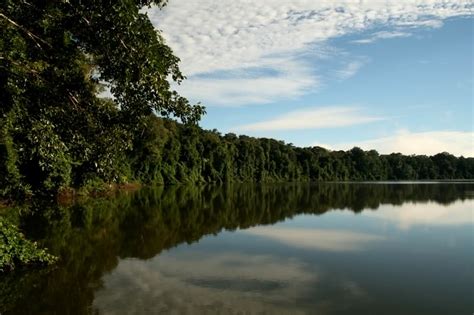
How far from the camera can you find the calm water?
1195 centimetres

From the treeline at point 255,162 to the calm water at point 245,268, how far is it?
1539 inches

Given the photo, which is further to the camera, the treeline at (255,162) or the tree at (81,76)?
the treeline at (255,162)

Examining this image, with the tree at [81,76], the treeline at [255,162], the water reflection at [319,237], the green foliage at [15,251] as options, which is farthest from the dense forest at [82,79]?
the treeline at [255,162]

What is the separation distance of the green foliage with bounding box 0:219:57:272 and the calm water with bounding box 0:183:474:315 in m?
0.57

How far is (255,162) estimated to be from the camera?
15025cm

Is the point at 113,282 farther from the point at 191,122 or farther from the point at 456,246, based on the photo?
the point at 456,246

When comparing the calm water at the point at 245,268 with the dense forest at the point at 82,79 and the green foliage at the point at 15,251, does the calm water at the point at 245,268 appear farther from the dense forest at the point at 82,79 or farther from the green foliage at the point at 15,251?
the dense forest at the point at 82,79

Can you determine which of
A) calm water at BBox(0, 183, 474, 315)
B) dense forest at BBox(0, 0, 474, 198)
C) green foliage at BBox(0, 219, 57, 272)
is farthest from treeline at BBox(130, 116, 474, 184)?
dense forest at BBox(0, 0, 474, 198)

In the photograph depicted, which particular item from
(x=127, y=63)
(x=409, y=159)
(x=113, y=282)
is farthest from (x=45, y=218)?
(x=409, y=159)

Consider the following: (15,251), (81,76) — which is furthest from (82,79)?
(15,251)

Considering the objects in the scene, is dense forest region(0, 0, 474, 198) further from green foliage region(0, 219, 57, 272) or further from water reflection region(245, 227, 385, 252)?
water reflection region(245, 227, 385, 252)

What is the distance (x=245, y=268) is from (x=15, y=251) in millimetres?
7733

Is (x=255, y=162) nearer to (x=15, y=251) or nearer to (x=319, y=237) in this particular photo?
(x=319, y=237)

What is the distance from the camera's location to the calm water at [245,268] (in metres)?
11.9
